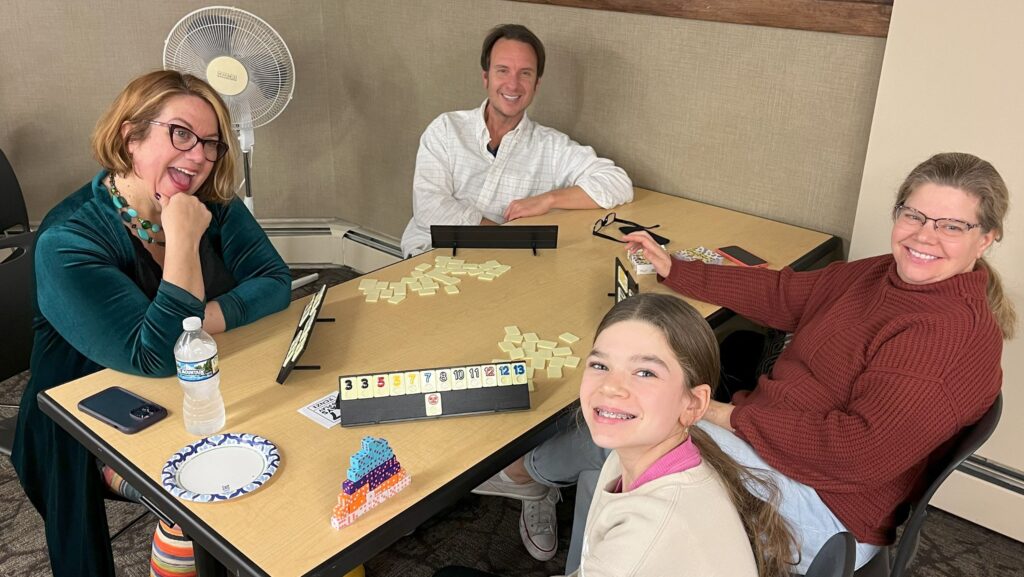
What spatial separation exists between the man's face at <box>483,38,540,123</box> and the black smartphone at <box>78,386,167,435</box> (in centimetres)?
187

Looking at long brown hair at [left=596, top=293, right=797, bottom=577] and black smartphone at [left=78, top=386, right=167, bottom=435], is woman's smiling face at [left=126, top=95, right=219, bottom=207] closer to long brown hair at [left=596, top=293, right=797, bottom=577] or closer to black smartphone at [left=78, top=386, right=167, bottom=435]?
black smartphone at [left=78, top=386, right=167, bottom=435]

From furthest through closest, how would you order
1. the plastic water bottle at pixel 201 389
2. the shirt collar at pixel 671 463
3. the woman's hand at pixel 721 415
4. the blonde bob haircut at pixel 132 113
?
1. the blonde bob haircut at pixel 132 113
2. the woman's hand at pixel 721 415
3. the plastic water bottle at pixel 201 389
4. the shirt collar at pixel 671 463

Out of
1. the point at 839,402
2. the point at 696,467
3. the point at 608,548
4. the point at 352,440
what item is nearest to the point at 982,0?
the point at 839,402

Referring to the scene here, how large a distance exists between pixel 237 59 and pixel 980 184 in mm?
2920

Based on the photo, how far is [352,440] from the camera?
173 centimetres

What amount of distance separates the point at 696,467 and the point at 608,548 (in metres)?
0.22

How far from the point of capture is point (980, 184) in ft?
5.96

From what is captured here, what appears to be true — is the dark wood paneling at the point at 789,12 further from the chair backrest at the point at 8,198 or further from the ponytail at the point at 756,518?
the chair backrest at the point at 8,198

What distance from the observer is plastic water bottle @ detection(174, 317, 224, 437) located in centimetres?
172

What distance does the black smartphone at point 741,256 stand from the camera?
8.75 ft

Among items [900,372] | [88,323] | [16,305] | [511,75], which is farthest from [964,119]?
[16,305]

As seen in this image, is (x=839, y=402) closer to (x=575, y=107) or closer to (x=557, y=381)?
(x=557, y=381)

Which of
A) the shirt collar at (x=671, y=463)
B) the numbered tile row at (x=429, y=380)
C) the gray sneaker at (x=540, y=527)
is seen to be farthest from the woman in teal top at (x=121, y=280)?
the shirt collar at (x=671, y=463)

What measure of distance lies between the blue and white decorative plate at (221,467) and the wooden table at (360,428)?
0.02 metres
